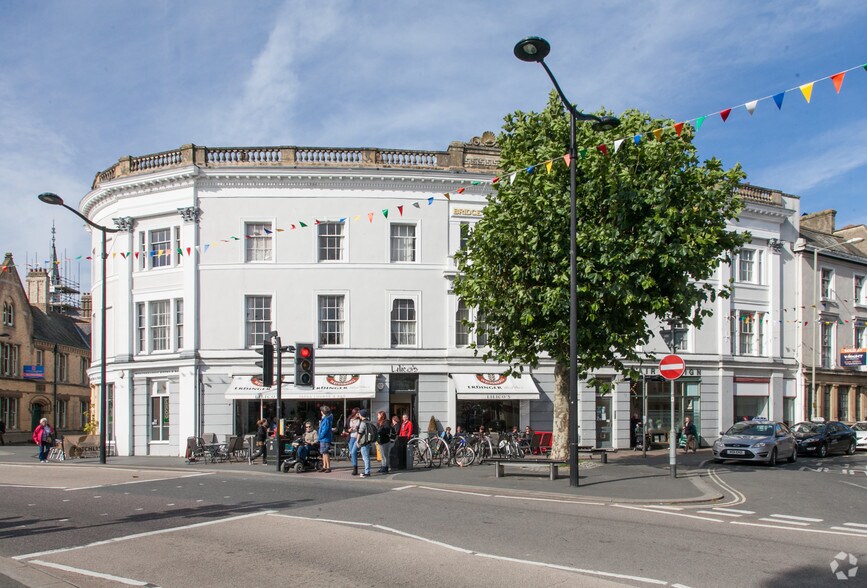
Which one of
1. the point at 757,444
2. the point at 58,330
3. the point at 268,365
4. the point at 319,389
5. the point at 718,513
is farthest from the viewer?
the point at 58,330

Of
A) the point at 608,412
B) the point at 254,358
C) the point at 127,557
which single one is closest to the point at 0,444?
the point at 254,358

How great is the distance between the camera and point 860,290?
4031 cm

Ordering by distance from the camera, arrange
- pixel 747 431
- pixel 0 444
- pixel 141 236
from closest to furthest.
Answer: pixel 747 431, pixel 141 236, pixel 0 444

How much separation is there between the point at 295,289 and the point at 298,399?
4.00 m

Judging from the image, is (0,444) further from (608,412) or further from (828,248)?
(828,248)

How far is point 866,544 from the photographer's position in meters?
10.1

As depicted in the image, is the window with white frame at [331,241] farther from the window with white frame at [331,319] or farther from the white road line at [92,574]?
the white road line at [92,574]

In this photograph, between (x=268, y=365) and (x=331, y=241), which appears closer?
(x=268, y=365)

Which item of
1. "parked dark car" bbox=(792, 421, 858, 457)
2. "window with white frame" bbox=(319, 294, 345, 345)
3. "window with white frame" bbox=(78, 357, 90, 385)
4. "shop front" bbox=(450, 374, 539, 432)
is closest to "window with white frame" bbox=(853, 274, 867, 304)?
"parked dark car" bbox=(792, 421, 858, 457)

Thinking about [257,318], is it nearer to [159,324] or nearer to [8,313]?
[159,324]

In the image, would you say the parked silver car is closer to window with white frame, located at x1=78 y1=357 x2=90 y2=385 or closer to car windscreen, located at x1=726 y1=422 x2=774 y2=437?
car windscreen, located at x1=726 y1=422 x2=774 y2=437

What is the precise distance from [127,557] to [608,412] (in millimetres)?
24365

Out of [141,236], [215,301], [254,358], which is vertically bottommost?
[254,358]

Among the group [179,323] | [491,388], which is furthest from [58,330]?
[491,388]
